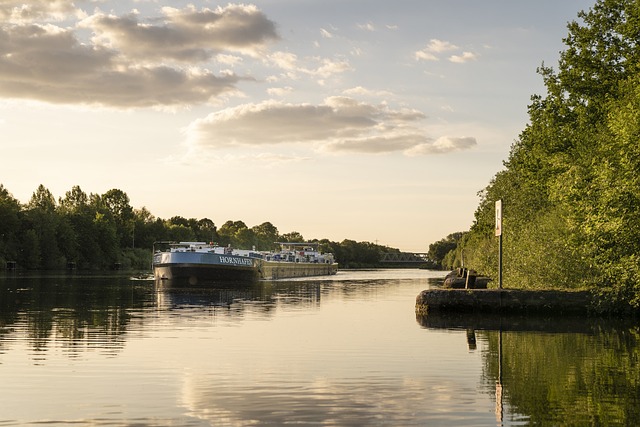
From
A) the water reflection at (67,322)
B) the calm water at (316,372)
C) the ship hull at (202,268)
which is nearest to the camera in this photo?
the calm water at (316,372)

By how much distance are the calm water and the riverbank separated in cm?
325

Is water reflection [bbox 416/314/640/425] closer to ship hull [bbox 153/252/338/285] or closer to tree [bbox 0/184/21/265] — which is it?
ship hull [bbox 153/252/338/285]

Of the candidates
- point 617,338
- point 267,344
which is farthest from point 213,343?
point 617,338

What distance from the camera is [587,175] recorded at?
4603cm

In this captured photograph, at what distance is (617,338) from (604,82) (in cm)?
3487

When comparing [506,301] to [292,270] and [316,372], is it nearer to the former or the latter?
[316,372]

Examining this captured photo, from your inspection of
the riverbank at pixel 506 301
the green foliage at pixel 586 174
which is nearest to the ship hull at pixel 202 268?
the green foliage at pixel 586 174

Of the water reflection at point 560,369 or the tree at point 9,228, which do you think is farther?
the tree at point 9,228

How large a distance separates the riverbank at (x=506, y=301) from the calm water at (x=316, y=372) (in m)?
3.25

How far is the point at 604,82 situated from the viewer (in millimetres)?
61562

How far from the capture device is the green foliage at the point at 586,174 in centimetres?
3788

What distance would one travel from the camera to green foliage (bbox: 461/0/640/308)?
37875 mm

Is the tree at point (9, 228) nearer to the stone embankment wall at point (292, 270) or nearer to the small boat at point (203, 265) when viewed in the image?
the stone embankment wall at point (292, 270)

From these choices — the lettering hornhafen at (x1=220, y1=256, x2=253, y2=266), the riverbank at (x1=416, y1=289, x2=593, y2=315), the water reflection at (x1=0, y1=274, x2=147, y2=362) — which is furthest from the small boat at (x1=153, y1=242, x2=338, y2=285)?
the riverbank at (x1=416, y1=289, x2=593, y2=315)
